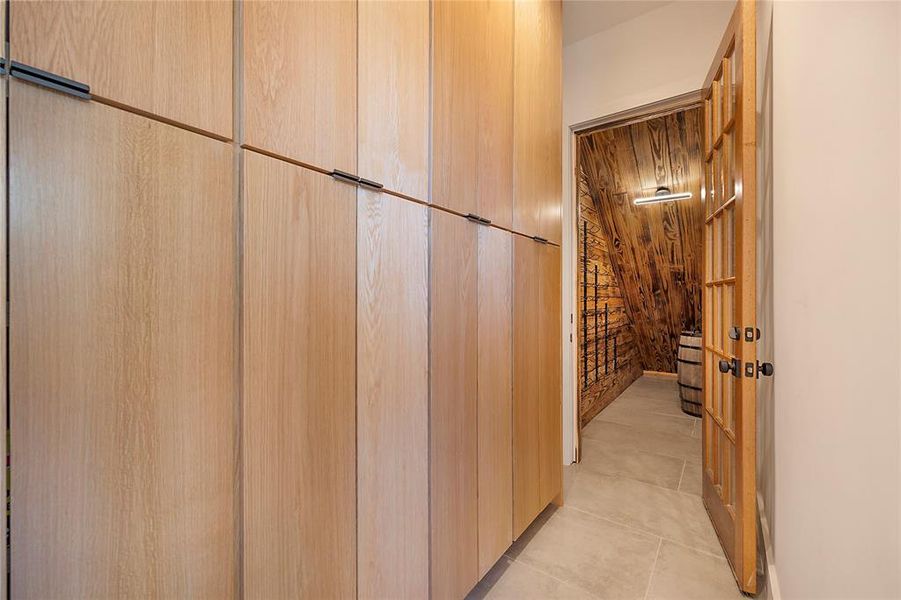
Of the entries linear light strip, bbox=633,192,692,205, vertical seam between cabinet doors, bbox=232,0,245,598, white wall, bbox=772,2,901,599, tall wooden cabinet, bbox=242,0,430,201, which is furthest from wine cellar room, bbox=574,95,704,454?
vertical seam between cabinet doors, bbox=232,0,245,598

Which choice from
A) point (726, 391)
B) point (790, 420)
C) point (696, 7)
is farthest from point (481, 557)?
point (696, 7)

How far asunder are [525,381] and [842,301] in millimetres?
1117

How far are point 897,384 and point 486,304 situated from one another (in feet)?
3.51

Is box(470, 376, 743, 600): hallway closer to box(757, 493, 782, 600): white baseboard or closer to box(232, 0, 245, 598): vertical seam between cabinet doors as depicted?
box(757, 493, 782, 600): white baseboard

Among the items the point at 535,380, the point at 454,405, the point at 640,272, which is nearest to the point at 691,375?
the point at 640,272

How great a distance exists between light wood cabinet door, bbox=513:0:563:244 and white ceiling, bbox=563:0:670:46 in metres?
0.37

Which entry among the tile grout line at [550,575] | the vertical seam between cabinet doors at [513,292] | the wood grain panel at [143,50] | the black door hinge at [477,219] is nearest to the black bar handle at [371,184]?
the wood grain panel at [143,50]

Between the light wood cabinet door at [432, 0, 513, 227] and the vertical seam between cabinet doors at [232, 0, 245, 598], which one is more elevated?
the light wood cabinet door at [432, 0, 513, 227]

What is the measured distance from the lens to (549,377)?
78.5 inches

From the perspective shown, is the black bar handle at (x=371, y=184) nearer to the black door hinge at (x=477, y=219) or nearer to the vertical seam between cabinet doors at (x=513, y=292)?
the black door hinge at (x=477, y=219)

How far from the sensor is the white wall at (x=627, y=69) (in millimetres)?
2246

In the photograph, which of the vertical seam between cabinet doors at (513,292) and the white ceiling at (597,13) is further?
the white ceiling at (597,13)

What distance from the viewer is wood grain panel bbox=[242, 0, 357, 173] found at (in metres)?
0.77

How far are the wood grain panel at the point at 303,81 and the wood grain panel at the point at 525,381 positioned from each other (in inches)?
38.1
